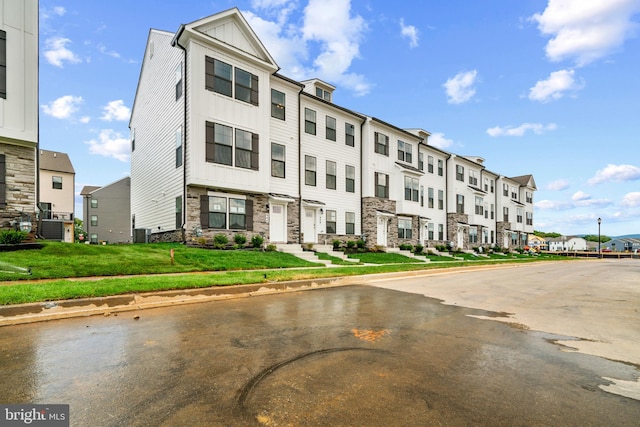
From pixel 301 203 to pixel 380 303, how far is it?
44.6 ft

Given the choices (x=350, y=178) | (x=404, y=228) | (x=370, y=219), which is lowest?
(x=404, y=228)

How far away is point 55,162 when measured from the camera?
3778 cm

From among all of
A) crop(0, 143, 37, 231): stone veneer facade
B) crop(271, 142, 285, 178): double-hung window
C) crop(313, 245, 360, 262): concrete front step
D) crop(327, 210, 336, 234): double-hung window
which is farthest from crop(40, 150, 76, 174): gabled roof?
crop(313, 245, 360, 262): concrete front step

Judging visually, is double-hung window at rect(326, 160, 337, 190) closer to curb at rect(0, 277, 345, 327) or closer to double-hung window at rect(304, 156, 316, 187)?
double-hung window at rect(304, 156, 316, 187)

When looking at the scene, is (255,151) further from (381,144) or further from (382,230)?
(382,230)

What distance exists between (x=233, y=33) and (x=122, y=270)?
1381 cm

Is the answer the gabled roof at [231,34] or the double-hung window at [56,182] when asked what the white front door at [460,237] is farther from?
the double-hung window at [56,182]

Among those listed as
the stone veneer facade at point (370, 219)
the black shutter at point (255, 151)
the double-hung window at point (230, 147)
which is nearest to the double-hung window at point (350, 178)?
the stone veneer facade at point (370, 219)

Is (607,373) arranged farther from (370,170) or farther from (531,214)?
(531,214)

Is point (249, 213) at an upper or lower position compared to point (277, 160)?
lower

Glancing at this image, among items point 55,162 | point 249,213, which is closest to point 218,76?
point 249,213

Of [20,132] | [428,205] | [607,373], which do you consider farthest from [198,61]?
[428,205]

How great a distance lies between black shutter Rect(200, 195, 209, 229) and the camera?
635 inches

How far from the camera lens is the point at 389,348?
14.9 ft
